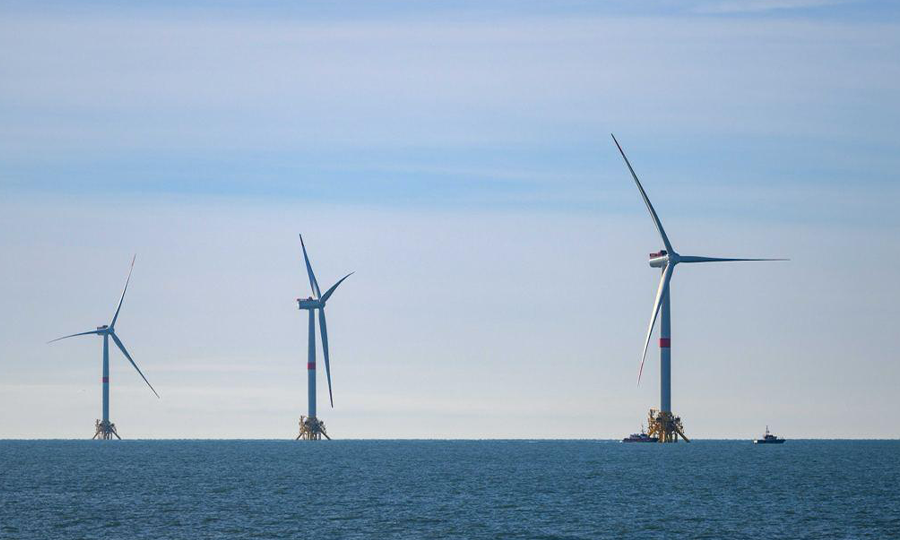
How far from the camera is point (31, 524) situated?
113 meters

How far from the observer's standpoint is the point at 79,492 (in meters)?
154

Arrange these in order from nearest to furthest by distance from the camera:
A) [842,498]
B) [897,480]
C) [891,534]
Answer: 1. [891,534]
2. [842,498]
3. [897,480]

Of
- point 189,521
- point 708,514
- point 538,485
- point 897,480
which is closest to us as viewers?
point 189,521

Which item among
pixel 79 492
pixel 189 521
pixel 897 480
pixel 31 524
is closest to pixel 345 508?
pixel 189 521

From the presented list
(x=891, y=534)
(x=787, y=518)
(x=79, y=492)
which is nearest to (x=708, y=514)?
(x=787, y=518)

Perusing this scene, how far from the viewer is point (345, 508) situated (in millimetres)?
130250

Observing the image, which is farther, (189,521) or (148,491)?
(148,491)

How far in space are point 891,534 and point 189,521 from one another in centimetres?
5849

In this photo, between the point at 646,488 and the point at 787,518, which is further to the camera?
the point at 646,488

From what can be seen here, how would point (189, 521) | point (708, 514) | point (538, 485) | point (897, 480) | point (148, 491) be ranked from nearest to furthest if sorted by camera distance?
point (189, 521)
point (708, 514)
point (148, 491)
point (538, 485)
point (897, 480)

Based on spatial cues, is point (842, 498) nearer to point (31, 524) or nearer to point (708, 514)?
point (708, 514)

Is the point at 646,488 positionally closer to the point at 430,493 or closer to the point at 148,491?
the point at 430,493

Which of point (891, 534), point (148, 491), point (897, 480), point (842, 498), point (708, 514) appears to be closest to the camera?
point (891, 534)

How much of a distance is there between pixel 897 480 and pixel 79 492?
4262 inches
